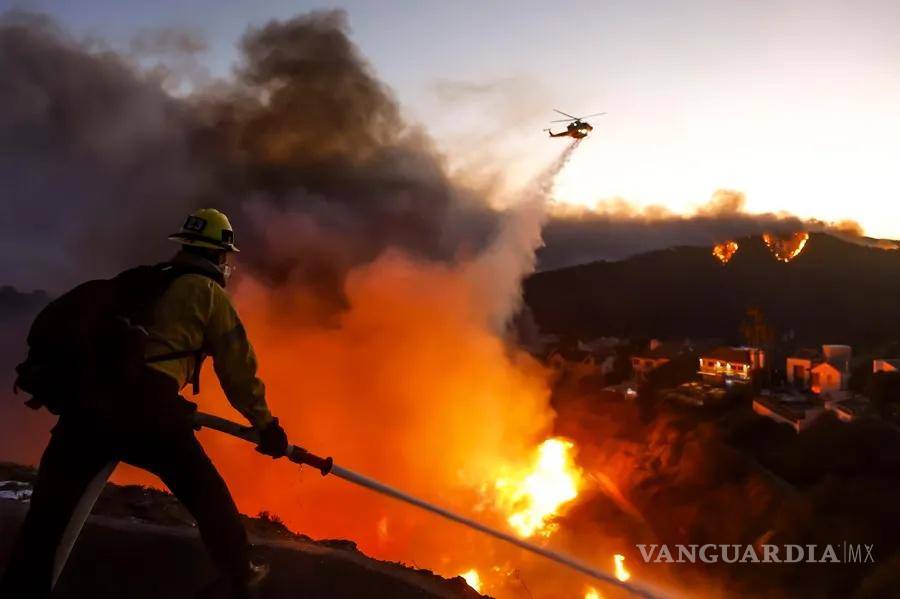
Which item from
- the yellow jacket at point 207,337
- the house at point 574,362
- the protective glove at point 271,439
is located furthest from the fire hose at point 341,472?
the house at point 574,362

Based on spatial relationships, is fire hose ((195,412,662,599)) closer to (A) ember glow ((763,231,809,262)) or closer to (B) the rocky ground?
(B) the rocky ground

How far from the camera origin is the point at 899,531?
75.6ft

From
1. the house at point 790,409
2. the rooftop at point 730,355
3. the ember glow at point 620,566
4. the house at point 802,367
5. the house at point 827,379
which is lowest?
the ember glow at point 620,566

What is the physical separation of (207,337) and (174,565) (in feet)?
8.18

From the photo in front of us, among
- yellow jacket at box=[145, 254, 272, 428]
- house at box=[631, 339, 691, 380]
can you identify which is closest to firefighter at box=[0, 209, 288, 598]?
yellow jacket at box=[145, 254, 272, 428]

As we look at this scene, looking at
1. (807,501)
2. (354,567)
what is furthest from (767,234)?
(354,567)

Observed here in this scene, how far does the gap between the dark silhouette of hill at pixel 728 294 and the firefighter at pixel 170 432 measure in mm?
69083

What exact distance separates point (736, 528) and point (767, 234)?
92435mm

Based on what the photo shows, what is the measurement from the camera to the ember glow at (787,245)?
333 feet

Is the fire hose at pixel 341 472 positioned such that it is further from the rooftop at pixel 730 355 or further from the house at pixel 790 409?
the rooftop at pixel 730 355

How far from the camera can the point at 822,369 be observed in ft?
140

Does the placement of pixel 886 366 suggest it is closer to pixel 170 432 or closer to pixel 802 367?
pixel 802 367

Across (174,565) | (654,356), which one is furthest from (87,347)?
(654,356)

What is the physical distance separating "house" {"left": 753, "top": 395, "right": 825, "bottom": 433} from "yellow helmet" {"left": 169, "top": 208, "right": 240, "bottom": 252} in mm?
36249
